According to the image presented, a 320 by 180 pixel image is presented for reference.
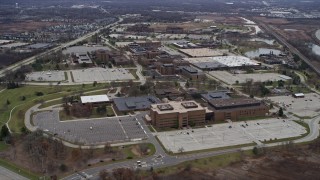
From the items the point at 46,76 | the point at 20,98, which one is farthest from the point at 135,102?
the point at 46,76

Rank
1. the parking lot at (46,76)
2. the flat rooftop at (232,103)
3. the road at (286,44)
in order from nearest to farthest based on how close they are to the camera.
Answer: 1. the flat rooftop at (232,103)
2. the parking lot at (46,76)
3. the road at (286,44)

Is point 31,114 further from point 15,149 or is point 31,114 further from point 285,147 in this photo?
point 285,147

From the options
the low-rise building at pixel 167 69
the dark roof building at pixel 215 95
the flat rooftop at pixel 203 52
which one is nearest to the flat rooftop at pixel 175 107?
the dark roof building at pixel 215 95

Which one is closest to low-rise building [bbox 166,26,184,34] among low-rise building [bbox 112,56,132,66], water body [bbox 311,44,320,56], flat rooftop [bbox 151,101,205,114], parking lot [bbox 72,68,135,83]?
water body [bbox 311,44,320,56]

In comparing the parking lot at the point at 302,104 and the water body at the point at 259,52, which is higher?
the water body at the point at 259,52

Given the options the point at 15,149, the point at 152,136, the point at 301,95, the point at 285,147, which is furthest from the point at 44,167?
the point at 301,95

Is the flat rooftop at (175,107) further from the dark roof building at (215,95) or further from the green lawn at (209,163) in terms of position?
the green lawn at (209,163)
